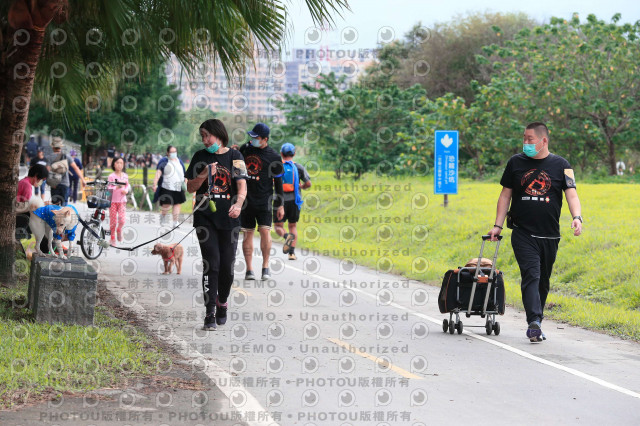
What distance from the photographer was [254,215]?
44.3 ft

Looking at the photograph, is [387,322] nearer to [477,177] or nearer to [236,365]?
[236,365]

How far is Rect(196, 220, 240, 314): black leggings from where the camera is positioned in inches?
376

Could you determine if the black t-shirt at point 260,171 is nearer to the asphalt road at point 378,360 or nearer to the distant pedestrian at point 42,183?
the asphalt road at point 378,360

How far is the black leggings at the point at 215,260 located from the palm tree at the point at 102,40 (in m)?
2.36

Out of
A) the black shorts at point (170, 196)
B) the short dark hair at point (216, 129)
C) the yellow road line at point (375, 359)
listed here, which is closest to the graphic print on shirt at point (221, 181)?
the short dark hair at point (216, 129)

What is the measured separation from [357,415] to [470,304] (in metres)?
3.62

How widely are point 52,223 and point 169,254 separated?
192cm

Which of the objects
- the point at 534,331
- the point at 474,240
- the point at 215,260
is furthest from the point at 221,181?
the point at 474,240

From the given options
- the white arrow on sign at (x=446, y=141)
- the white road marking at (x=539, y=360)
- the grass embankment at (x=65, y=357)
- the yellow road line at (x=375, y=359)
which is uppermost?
the white arrow on sign at (x=446, y=141)

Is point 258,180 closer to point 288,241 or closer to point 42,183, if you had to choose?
point 288,241

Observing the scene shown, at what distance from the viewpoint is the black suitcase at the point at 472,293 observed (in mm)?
9648

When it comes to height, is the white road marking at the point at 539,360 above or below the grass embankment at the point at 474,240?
below

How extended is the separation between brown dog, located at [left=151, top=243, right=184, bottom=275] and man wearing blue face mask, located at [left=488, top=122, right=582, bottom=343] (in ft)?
19.1

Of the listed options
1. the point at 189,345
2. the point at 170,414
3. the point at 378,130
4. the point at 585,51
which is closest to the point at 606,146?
the point at 585,51
